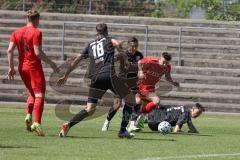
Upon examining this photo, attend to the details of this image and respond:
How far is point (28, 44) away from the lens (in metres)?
15.2

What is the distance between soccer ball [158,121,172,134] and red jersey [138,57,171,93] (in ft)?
5.62

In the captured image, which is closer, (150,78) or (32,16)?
(32,16)

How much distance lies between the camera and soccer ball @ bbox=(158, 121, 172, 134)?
17.5 m

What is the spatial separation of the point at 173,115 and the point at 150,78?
1425 millimetres

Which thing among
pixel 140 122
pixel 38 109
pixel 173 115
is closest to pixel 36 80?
pixel 38 109

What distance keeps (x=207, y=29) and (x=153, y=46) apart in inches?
80.5

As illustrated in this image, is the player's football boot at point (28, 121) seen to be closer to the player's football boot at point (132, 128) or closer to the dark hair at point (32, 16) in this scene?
the dark hair at point (32, 16)

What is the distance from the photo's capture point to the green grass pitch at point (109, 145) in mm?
11664

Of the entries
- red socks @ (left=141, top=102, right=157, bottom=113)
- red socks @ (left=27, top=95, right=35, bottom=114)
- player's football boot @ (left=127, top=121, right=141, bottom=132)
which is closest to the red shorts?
red socks @ (left=27, top=95, right=35, bottom=114)

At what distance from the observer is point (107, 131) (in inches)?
688

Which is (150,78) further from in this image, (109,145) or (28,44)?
(109,145)

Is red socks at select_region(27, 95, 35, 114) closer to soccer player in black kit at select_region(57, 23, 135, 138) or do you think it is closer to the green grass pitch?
the green grass pitch

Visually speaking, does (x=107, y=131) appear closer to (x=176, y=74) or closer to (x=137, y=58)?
(x=137, y=58)

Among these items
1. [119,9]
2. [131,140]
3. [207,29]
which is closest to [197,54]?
[207,29]
